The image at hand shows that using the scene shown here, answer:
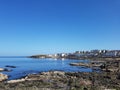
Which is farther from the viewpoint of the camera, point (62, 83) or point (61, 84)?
point (62, 83)

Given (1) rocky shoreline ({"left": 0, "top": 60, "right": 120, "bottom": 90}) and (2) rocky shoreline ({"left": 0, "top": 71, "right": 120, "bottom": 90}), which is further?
(1) rocky shoreline ({"left": 0, "top": 60, "right": 120, "bottom": 90})

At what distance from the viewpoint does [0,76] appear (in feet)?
141

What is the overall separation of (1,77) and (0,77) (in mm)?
337

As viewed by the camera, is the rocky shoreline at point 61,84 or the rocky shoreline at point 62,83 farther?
the rocky shoreline at point 62,83

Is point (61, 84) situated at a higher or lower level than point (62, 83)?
higher

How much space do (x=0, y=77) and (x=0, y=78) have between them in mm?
627

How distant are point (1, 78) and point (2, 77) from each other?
0.97m

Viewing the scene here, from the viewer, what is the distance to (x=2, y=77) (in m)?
42.8

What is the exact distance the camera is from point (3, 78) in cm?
4272

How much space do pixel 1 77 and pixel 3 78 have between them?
1.61ft

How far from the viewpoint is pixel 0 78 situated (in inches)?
1636

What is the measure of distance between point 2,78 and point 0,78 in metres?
0.78
